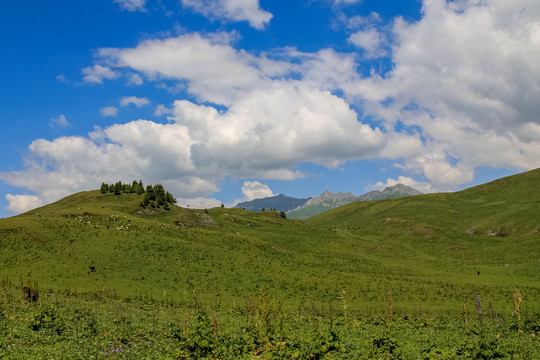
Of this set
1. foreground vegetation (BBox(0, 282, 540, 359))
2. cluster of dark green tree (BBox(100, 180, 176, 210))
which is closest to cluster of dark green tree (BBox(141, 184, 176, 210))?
cluster of dark green tree (BBox(100, 180, 176, 210))

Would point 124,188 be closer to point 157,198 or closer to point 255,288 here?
point 157,198

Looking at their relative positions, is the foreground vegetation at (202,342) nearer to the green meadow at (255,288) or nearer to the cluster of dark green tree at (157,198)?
the green meadow at (255,288)

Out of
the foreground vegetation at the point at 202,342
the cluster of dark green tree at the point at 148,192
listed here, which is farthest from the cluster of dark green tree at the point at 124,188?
the foreground vegetation at the point at 202,342

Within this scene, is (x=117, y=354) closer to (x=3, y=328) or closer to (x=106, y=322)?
(x=3, y=328)

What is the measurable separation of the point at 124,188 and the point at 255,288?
85.6m

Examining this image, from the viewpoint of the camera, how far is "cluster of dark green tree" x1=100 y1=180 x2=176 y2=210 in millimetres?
106238

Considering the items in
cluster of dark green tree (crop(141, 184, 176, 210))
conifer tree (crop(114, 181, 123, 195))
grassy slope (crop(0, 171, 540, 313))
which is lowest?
grassy slope (crop(0, 171, 540, 313))

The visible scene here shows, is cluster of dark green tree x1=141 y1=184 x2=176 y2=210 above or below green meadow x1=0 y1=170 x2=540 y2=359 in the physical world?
above

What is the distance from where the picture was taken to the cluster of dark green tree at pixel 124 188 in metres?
120

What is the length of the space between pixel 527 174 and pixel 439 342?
664 feet

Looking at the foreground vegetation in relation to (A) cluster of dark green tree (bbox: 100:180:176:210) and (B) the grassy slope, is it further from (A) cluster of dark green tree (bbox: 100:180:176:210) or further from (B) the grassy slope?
(A) cluster of dark green tree (bbox: 100:180:176:210)

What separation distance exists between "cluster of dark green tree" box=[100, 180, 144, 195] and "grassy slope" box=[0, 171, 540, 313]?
3.42m

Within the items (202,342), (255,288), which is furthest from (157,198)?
(202,342)

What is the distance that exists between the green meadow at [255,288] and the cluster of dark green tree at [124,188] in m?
3.64
